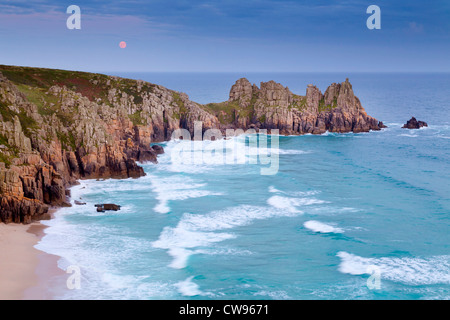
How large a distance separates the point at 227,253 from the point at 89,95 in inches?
3163

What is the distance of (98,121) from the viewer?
82.3 meters

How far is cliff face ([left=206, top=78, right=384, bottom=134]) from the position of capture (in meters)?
132

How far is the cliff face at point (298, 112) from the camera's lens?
132m

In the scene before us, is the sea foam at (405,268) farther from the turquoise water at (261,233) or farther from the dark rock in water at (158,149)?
the dark rock in water at (158,149)

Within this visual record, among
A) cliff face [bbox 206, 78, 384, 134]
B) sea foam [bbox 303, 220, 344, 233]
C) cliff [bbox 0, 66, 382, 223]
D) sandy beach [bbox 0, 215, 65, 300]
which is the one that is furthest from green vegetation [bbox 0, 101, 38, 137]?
cliff face [bbox 206, 78, 384, 134]

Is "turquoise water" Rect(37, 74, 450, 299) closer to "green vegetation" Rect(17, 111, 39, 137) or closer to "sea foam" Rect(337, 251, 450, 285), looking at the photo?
"sea foam" Rect(337, 251, 450, 285)

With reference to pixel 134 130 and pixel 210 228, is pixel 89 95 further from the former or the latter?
pixel 210 228

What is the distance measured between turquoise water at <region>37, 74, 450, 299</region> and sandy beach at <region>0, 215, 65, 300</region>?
5.30 feet

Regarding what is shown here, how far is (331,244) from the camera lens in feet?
170

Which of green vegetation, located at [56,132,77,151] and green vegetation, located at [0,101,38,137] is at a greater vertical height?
green vegetation, located at [0,101,38,137]

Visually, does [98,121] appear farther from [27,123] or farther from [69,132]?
[27,123]

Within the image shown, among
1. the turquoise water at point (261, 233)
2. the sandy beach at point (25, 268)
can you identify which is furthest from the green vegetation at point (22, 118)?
the sandy beach at point (25, 268)

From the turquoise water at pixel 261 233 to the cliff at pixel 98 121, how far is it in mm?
3689

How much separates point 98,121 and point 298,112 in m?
66.1
